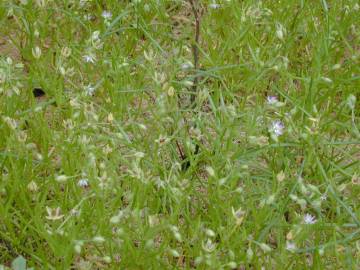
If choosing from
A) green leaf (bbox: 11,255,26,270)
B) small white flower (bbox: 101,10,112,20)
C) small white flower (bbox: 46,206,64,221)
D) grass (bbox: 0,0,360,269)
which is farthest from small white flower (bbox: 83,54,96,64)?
green leaf (bbox: 11,255,26,270)

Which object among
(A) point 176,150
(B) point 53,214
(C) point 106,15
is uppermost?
(C) point 106,15

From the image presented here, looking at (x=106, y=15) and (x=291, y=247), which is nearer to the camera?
(x=291, y=247)

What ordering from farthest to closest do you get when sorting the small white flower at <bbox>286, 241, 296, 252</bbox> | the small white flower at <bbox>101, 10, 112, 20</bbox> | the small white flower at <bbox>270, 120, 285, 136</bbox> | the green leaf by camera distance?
the small white flower at <bbox>101, 10, 112, 20</bbox>
the small white flower at <bbox>270, 120, 285, 136</bbox>
the small white flower at <bbox>286, 241, 296, 252</bbox>
the green leaf

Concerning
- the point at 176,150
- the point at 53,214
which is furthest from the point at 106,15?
the point at 53,214

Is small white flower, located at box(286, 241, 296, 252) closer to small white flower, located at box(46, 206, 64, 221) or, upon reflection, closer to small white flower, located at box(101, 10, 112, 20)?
small white flower, located at box(46, 206, 64, 221)

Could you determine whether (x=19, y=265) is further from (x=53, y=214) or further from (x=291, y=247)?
(x=291, y=247)

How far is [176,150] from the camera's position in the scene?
239 centimetres

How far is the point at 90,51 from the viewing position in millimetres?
2270

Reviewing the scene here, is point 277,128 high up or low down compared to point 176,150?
up

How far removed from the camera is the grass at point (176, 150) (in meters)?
1.83

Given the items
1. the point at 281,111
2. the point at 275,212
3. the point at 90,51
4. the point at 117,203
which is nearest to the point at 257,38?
the point at 281,111

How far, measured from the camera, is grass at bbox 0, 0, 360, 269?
1.83 metres

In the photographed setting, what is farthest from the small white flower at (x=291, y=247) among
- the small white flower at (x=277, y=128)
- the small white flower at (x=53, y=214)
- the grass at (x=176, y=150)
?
the small white flower at (x=53, y=214)

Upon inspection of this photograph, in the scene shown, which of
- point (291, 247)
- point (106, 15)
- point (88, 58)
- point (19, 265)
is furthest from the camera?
point (106, 15)
